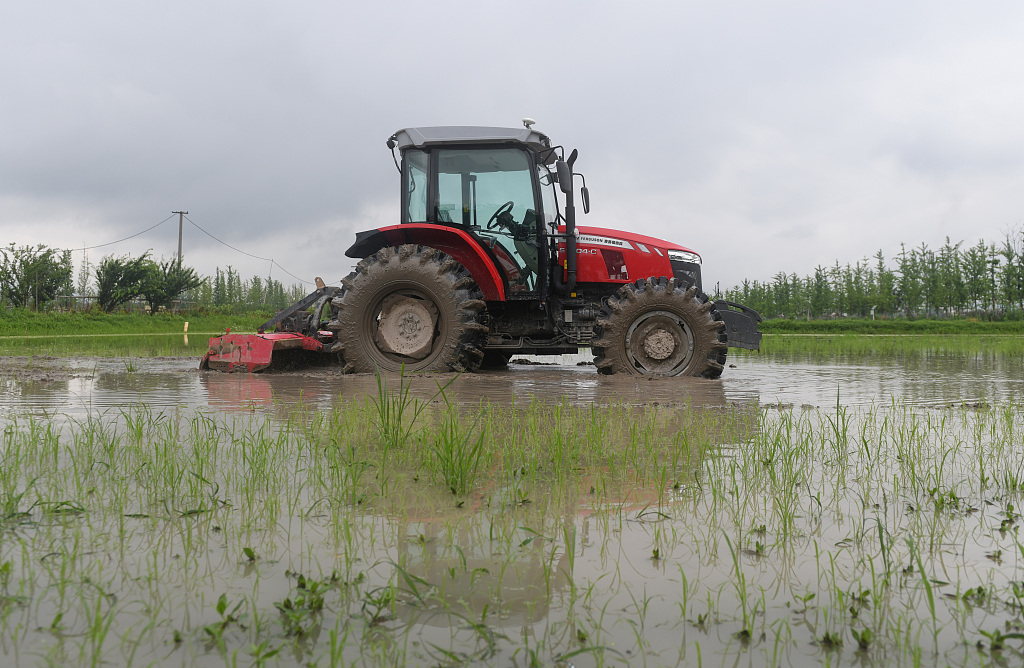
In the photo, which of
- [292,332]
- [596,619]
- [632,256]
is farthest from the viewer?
[292,332]

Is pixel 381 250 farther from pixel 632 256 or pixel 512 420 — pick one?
pixel 512 420

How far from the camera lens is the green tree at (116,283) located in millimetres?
35281

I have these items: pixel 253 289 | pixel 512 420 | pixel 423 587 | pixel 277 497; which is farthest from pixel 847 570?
pixel 253 289

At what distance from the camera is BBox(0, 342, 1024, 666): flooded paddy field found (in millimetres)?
1490

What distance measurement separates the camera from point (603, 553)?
199cm

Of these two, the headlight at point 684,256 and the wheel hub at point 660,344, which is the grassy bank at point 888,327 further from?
the wheel hub at point 660,344

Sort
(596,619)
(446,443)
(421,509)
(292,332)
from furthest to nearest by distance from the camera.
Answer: (292,332) → (446,443) → (421,509) → (596,619)

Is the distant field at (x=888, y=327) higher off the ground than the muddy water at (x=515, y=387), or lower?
higher

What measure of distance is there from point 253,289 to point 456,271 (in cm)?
5119

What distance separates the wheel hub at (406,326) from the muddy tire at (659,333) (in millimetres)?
2101

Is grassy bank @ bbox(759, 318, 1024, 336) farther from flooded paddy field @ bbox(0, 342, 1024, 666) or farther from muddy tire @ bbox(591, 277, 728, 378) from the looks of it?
flooded paddy field @ bbox(0, 342, 1024, 666)

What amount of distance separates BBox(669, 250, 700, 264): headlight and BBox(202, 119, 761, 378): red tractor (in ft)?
0.36

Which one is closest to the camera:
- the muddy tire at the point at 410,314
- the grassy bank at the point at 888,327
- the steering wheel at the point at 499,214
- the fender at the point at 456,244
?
the muddy tire at the point at 410,314

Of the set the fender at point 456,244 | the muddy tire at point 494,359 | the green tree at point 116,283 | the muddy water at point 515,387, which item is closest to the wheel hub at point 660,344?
the muddy water at point 515,387
